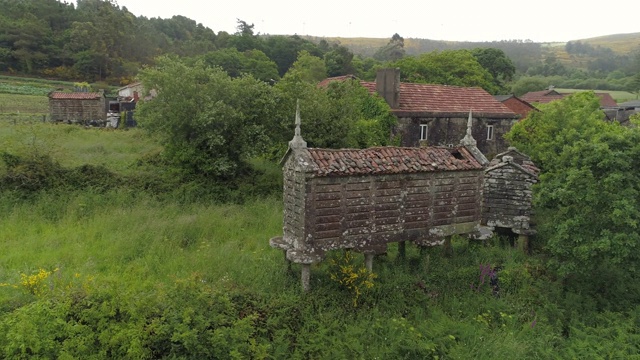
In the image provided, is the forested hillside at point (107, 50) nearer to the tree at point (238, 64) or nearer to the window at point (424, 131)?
the tree at point (238, 64)

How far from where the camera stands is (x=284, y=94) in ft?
68.1

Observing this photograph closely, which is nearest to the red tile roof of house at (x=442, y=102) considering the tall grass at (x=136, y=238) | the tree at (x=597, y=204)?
the tall grass at (x=136, y=238)

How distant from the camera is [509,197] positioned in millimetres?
15641

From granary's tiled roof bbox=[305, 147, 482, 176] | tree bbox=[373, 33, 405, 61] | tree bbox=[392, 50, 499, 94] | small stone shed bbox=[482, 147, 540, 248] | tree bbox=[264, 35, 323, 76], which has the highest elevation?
tree bbox=[373, 33, 405, 61]

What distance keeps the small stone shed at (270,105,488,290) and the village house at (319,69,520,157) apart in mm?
12866

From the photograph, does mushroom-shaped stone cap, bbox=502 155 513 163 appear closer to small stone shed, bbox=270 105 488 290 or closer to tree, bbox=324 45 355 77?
small stone shed, bbox=270 105 488 290

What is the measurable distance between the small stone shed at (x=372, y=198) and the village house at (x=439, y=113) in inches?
507

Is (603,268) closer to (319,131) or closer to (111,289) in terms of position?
(319,131)

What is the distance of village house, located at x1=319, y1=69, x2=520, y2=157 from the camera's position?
84.7 ft

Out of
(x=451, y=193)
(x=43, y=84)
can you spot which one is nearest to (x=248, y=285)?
(x=451, y=193)

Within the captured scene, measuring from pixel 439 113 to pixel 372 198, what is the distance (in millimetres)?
16642

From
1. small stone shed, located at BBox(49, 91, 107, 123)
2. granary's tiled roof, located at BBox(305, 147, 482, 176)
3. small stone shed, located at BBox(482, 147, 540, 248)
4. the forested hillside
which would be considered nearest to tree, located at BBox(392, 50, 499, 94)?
the forested hillside

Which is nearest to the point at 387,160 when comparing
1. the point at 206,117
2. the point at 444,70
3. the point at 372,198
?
the point at 372,198

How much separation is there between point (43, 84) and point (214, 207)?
5489 cm
